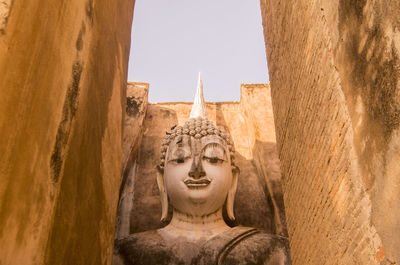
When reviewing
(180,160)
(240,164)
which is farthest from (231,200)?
(240,164)

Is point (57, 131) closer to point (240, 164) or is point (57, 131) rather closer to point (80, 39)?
point (80, 39)

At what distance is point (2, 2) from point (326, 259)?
2.27m

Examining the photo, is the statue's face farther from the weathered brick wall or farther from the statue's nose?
the weathered brick wall

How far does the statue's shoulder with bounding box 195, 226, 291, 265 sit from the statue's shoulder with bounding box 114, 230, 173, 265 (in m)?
0.41

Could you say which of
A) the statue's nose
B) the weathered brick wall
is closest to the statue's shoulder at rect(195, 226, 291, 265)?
the statue's nose

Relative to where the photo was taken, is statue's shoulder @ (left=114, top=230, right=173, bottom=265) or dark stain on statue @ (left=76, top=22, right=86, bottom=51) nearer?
dark stain on statue @ (left=76, top=22, right=86, bottom=51)

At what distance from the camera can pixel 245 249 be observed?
529 cm

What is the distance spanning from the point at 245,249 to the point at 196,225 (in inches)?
31.0

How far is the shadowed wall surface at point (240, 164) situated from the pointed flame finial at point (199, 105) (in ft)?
1.48

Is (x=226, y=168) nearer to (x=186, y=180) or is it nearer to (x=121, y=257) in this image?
(x=186, y=180)

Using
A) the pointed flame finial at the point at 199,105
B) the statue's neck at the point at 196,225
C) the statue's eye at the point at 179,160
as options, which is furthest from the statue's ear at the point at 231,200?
the pointed flame finial at the point at 199,105

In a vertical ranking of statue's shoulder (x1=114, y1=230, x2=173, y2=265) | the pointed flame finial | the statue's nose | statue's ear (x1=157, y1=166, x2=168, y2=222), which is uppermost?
the pointed flame finial

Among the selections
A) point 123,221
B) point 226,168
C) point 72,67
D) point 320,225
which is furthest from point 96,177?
point 123,221

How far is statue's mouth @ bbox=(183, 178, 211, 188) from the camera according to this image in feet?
18.9
